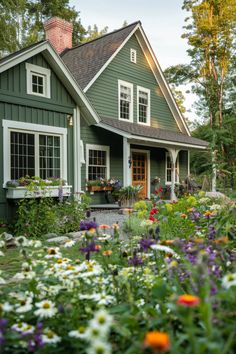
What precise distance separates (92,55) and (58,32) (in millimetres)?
2695

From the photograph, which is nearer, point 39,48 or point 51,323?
point 51,323

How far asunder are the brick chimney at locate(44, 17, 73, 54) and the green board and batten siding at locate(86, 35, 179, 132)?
325cm

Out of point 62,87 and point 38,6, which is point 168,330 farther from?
point 38,6

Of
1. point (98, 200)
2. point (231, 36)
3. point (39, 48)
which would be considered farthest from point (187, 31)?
point (39, 48)

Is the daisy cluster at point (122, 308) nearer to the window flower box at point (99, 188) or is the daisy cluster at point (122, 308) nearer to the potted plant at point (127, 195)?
the potted plant at point (127, 195)

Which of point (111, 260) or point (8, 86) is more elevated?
point (8, 86)

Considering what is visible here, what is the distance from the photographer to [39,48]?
24.6 ft

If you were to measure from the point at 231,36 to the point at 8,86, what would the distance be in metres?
19.0

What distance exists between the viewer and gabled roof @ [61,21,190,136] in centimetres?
1217

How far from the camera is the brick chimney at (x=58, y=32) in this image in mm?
14287

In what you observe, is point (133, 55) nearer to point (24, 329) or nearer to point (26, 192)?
point (26, 192)

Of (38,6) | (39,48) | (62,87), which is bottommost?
(62,87)

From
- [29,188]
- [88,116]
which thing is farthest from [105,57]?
[29,188]

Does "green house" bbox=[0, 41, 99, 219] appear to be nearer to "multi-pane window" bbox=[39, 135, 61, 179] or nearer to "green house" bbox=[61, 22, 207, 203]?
"multi-pane window" bbox=[39, 135, 61, 179]
